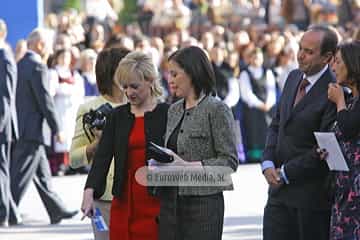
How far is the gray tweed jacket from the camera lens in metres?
7.08

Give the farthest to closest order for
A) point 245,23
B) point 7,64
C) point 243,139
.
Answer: point 245,23
point 243,139
point 7,64

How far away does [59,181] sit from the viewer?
54.4 feet

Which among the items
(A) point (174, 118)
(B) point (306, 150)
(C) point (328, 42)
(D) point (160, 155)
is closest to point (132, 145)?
(A) point (174, 118)

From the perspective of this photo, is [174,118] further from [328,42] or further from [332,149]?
[328,42]

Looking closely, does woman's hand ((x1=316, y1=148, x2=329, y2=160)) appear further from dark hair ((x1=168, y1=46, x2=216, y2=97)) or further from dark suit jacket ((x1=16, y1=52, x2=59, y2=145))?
dark suit jacket ((x1=16, y1=52, x2=59, y2=145))

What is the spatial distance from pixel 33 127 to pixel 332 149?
19.9 ft

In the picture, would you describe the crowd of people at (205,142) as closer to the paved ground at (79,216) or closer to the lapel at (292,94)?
the lapel at (292,94)

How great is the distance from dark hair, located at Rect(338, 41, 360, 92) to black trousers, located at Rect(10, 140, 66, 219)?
20.0 ft

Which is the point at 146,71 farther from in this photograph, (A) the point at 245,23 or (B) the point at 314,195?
(A) the point at 245,23

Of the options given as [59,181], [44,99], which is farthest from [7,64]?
[59,181]

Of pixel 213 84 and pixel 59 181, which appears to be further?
pixel 59 181

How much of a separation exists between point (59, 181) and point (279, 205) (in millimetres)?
9083

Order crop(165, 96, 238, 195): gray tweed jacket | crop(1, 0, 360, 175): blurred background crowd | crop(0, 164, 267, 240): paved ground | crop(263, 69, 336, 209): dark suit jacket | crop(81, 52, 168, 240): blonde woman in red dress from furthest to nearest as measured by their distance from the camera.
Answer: crop(1, 0, 360, 175): blurred background crowd
crop(0, 164, 267, 240): paved ground
crop(263, 69, 336, 209): dark suit jacket
crop(81, 52, 168, 240): blonde woman in red dress
crop(165, 96, 238, 195): gray tweed jacket

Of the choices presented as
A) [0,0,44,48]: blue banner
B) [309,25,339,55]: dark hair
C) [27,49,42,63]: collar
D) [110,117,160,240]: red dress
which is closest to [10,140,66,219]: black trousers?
[27,49,42,63]: collar
